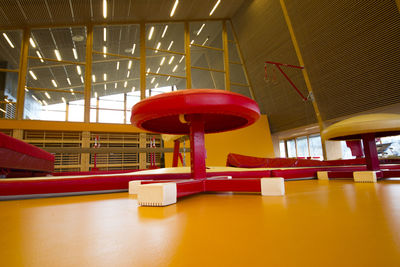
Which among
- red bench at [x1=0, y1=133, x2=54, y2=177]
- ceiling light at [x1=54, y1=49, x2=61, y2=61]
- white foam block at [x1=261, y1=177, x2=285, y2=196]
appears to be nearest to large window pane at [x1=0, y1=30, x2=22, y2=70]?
ceiling light at [x1=54, y1=49, x2=61, y2=61]

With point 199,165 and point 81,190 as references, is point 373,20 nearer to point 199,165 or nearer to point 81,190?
point 199,165

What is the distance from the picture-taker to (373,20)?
15.8 feet

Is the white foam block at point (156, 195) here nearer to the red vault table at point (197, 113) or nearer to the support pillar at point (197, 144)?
the red vault table at point (197, 113)

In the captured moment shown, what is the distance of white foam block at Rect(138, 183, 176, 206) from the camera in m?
1.05

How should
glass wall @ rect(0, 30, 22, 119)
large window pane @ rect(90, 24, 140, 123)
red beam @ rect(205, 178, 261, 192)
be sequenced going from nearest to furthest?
red beam @ rect(205, 178, 261, 192) → glass wall @ rect(0, 30, 22, 119) → large window pane @ rect(90, 24, 140, 123)

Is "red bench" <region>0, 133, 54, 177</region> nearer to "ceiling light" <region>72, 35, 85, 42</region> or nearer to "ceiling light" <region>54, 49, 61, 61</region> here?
"ceiling light" <region>72, 35, 85, 42</region>

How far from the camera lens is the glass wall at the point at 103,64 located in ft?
24.4

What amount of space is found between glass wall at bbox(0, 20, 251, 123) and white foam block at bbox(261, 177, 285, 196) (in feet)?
23.3

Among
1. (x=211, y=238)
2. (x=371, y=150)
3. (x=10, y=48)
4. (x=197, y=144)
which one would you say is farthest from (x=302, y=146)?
(x=10, y=48)

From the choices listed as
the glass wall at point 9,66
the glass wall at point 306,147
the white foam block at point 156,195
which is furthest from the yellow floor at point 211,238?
the glass wall at point 306,147

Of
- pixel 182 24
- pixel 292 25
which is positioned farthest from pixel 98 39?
pixel 292 25

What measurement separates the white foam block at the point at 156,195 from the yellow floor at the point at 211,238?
170 millimetres

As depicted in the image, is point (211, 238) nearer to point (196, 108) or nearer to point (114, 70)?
point (196, 108)

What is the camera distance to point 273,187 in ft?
4.39
